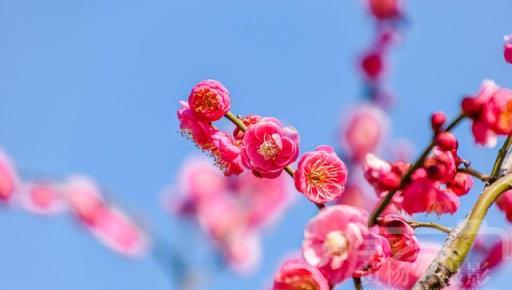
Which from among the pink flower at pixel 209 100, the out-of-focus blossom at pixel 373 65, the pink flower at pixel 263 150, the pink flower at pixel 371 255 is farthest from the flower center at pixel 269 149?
the out-of-focus blossom at pixel 373 65

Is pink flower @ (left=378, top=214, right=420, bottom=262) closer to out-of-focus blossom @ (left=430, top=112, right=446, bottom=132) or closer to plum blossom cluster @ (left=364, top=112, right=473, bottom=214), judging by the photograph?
plum blossom cluster @ (left=364, top=112, right=473, bottom=214)

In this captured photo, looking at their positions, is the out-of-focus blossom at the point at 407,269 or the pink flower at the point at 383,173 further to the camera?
the pink flower at the point at 383,173

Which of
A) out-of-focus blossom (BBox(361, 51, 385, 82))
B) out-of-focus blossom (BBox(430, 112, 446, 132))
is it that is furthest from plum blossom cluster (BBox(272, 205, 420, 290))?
out-of-focus blossom (BBox(361, 51, 385, 82))

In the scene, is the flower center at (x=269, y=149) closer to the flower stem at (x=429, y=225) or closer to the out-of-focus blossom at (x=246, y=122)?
the out-of-focus blossom at (x=246, y=122)

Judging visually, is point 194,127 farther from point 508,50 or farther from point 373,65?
point 373,65

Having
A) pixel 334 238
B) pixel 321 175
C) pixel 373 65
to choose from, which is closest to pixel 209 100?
pixel 321 175

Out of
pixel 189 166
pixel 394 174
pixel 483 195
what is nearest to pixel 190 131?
pixel 394 174

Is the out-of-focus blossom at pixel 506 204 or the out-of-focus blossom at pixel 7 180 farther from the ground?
the out-of-focus blossom at pixel 7 180
